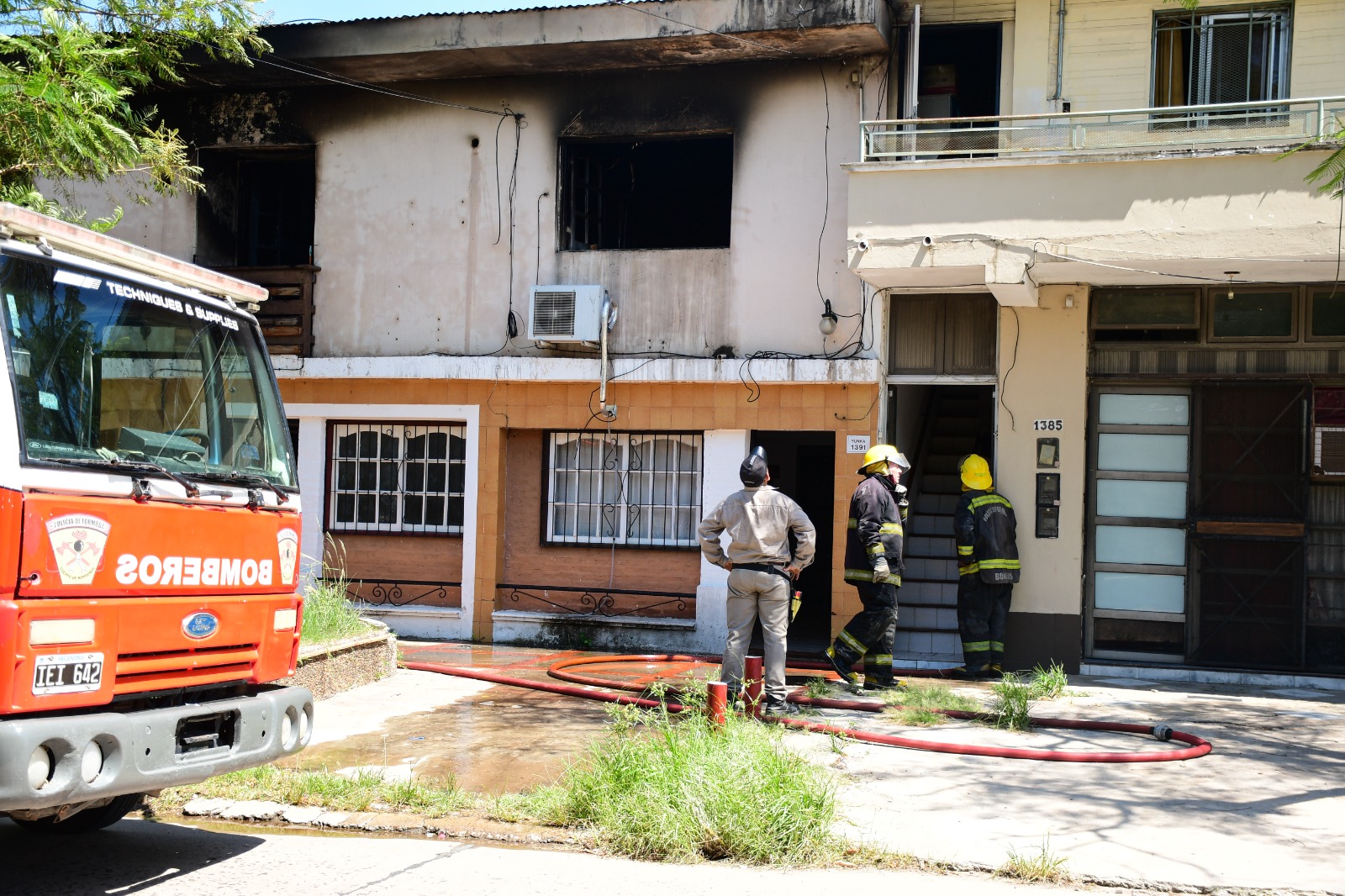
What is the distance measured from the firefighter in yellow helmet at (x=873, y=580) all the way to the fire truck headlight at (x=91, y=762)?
639cm

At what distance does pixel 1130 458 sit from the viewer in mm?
11414

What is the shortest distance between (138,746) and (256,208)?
11.5 metres

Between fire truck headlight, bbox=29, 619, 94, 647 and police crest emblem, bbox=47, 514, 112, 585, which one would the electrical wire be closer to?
police crest emblem, bbox=47, 514, 112, 585

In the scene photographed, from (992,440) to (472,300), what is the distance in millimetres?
5792

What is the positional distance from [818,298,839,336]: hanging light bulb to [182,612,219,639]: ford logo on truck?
7981mm

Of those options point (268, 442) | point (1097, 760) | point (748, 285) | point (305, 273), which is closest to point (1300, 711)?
point (1097, 760)

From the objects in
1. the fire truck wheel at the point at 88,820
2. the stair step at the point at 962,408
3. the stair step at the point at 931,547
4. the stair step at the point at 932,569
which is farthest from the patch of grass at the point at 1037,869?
the stair step at the point at 962,408

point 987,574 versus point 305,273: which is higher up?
point 305,273

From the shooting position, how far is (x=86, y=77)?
846 centimetres

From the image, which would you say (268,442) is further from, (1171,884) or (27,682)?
(1171,884)

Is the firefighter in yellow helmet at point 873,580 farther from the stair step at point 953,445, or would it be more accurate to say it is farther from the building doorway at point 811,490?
the stair step at point 953,445

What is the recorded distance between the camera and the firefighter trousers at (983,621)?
35.5ft

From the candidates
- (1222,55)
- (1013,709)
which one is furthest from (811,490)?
(1013,709)

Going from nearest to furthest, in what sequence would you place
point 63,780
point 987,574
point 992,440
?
point 63,780 < point 987,574 < point 992,440
